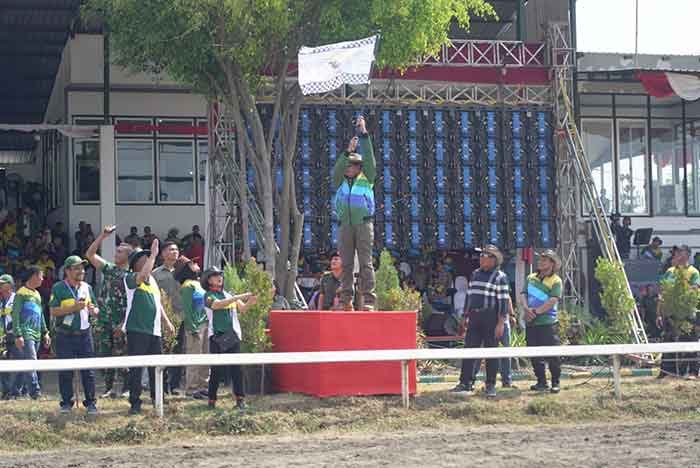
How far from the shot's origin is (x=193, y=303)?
540 inches

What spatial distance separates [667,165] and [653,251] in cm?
484

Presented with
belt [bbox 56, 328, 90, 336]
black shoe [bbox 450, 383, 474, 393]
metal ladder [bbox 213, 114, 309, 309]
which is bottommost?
black shoe [bbox 450, 383, 474, 393]

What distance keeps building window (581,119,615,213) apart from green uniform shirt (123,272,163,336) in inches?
677

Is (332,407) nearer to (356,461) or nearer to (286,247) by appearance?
(356,461)

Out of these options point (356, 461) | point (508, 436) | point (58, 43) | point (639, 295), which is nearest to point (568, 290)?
point (639, 295)

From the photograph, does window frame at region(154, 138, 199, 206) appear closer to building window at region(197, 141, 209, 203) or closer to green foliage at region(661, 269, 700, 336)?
building window at region(197, 141, 209, 203)

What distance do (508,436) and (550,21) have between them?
39.0 feet

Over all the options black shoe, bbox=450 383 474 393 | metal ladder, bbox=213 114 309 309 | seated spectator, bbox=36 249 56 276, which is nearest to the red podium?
black shoe, bbox=450 383 474 393

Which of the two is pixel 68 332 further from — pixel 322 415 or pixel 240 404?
pixel 322 415

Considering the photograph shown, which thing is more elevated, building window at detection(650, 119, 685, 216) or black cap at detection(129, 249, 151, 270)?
building window at detection(650, 119, 685, 216)

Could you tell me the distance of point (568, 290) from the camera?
846 inches

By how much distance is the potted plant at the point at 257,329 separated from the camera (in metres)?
13.9

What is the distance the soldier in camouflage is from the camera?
1299cm

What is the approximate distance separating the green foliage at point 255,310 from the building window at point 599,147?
15.1 meters
